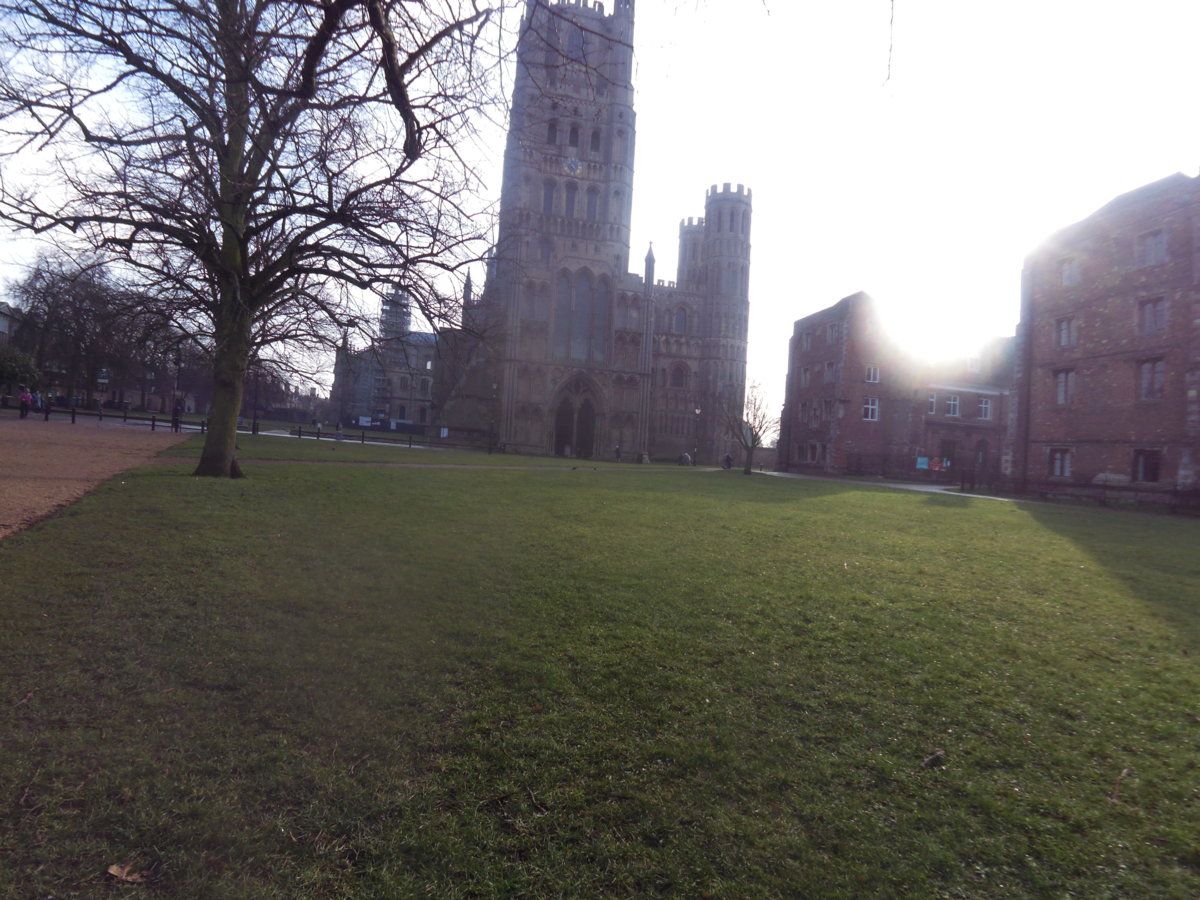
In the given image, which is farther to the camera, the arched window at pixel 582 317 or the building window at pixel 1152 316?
the arched window at pixel 582 317

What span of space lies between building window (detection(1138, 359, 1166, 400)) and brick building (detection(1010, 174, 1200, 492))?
0.04 meters

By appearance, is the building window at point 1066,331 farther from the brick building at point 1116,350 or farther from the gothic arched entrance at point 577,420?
the gothic arched entrance at point 577,420

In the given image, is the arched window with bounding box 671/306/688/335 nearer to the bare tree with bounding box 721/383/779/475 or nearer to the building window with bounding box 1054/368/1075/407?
the bare tree with bounding box 721/383/779/475

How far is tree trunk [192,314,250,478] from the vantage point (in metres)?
14.1

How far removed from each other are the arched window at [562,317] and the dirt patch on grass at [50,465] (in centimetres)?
3820

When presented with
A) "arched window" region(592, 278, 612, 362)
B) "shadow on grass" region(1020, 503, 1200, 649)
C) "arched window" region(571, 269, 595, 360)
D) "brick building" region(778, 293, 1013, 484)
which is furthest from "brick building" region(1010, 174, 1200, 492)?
"arched window" region(571, 269, 595, 360)

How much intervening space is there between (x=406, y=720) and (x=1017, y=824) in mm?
3311

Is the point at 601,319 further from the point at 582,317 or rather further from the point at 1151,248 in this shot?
the point at 1151,248

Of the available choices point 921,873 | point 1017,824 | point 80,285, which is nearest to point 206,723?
point 921,873

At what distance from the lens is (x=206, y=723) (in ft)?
12.8

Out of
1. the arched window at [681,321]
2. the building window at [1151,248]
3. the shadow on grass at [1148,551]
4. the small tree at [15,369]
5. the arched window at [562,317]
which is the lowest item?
the shadow on grass at [1148,551]

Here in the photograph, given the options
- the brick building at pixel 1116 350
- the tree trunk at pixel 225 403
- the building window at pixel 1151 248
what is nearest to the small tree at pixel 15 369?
the tree trunk at pixel 225 403

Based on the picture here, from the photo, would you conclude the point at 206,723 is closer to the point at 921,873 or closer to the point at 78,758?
the point at 78,758

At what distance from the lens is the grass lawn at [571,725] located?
9.87 ft
